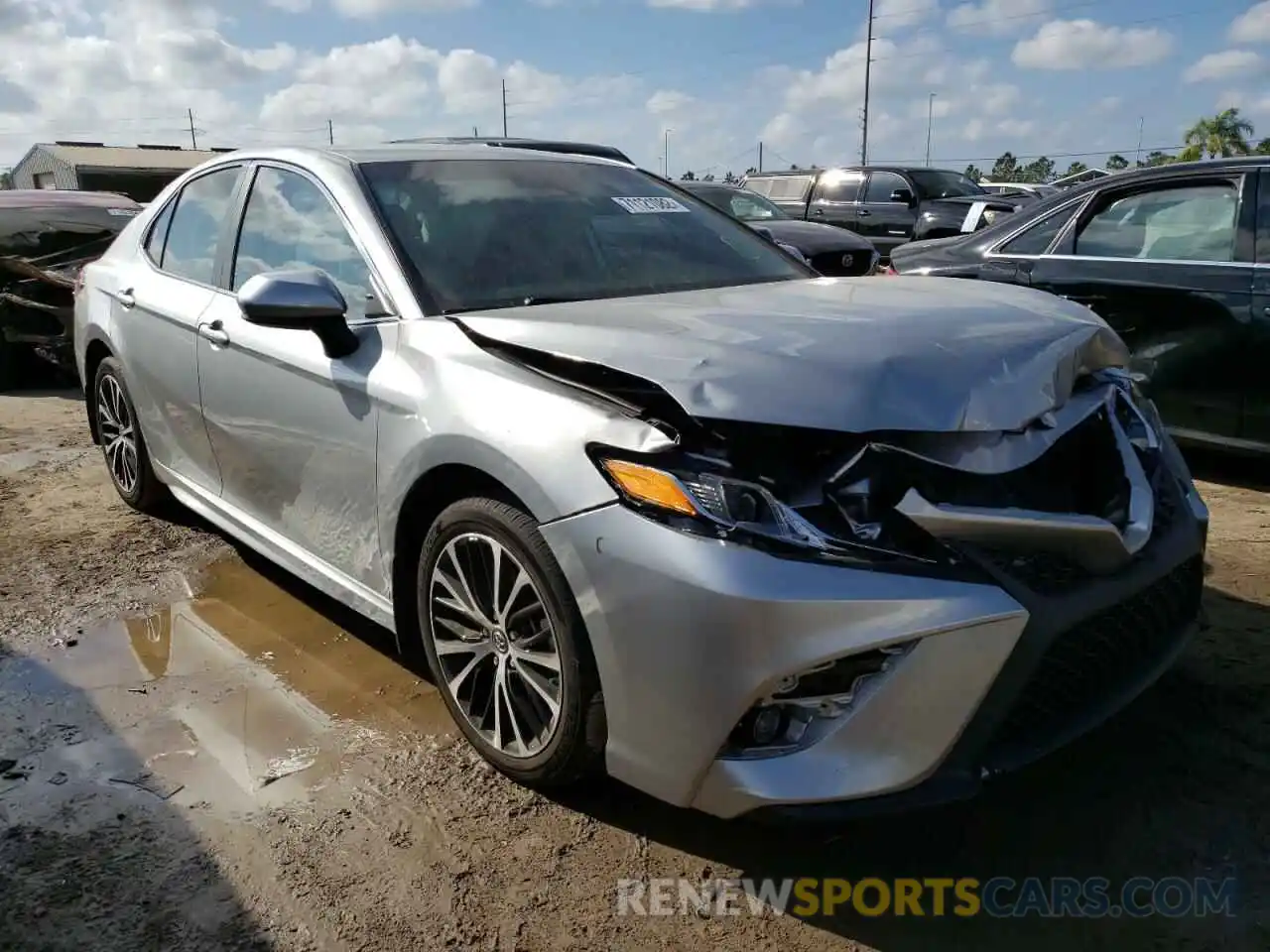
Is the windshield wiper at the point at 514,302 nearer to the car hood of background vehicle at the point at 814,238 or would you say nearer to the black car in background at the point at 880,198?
the car hood of background vehicle at the point at 814,238

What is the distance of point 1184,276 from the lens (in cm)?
485

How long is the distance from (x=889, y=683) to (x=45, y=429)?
6.89 metres

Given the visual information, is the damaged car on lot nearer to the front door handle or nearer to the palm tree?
the front door handle

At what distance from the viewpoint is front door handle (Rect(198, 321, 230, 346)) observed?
140 inches

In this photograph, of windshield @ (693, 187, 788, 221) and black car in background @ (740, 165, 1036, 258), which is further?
black car in background @ (740, 165, 1036, 258)

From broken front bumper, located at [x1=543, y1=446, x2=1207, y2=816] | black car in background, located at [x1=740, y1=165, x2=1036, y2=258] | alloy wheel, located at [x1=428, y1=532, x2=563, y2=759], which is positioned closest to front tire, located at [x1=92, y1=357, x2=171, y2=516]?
alloy wheel, located at [x1=428, y1=532, x2=563, y2=759]

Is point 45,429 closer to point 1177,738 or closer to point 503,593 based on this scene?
point 503,593

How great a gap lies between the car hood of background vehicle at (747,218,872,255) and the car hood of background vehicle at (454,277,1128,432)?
25.9ft

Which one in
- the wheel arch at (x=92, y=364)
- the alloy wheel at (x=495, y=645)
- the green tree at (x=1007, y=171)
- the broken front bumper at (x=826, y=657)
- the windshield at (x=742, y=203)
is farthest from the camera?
the green tree at (x=1007, y=171)

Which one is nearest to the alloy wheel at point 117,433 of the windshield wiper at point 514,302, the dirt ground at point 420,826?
the dirt ground at point 420,826

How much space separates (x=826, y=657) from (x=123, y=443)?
13.1 ft

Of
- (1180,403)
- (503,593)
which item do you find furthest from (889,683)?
(1180,403)

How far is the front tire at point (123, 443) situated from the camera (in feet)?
15.1

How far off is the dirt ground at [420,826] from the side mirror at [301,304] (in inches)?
44.4
